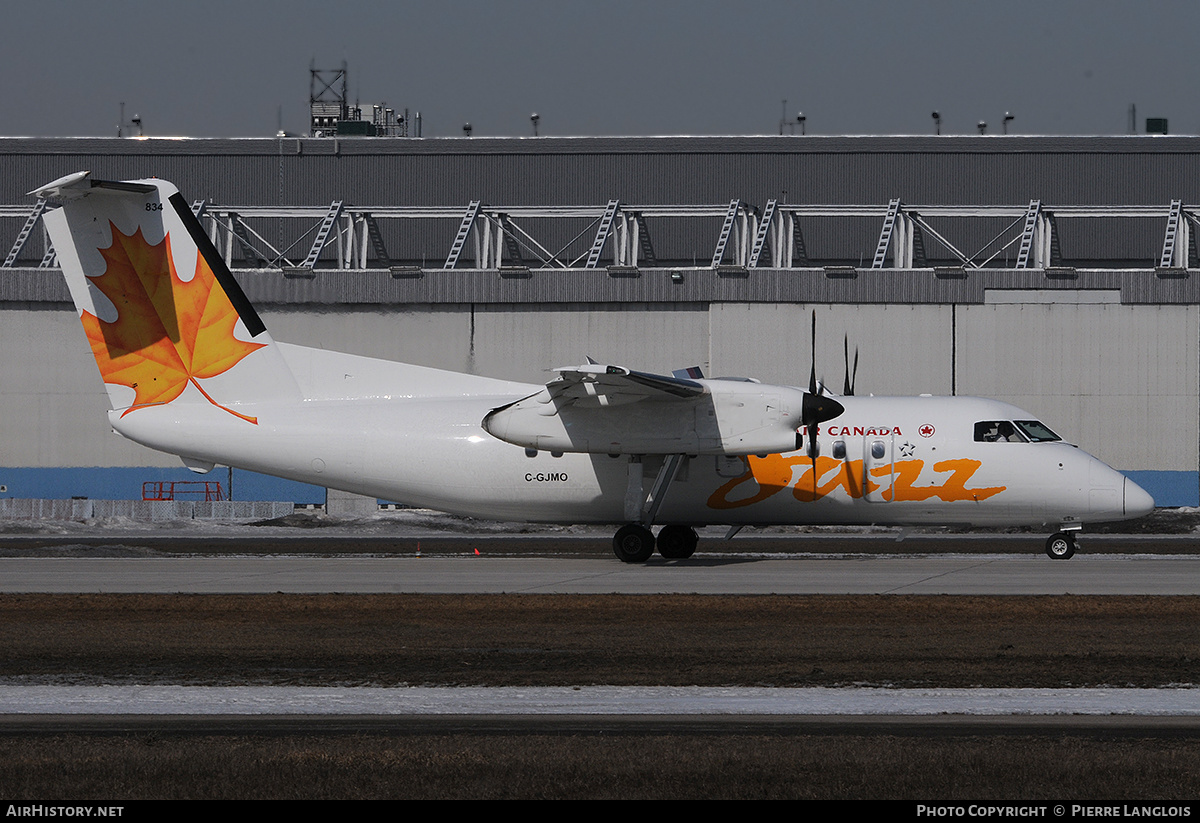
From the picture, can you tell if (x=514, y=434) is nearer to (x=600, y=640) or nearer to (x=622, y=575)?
(x=622, y=575)

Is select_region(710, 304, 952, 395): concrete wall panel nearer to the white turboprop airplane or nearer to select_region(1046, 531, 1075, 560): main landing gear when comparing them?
the white turboprop airplane

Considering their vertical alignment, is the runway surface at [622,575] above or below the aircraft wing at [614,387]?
below

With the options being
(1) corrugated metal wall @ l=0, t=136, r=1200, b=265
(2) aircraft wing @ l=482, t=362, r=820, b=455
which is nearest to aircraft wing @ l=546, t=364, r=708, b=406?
(2) aircraft wing @ l=482, t=362, r=820, b=455

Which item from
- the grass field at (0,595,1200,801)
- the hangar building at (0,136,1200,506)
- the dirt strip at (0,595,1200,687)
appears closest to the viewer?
the grass field at (0,595,1200,801)

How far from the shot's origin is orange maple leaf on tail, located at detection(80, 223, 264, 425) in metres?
27.2

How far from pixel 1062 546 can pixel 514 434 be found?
1197 centimetres

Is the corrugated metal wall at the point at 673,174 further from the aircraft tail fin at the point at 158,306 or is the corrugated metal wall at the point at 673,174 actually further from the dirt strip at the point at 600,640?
the dirt strip at the point at 600,640

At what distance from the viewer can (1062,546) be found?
92.4 feet

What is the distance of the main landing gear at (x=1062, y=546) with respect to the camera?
28141 millimetres

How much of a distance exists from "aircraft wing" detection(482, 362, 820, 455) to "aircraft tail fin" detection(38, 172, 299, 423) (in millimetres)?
5341

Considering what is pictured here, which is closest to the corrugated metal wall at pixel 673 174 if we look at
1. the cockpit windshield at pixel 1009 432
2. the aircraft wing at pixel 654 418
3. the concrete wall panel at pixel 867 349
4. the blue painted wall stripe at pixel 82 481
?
the concrete wall panel at pixel 867 349

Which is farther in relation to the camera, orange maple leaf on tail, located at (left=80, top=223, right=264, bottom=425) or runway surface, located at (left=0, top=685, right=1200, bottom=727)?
orange maple leaf on tail, located at (left=80, top=223, right=264, bottom=425)

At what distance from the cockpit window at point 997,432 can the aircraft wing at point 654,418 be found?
12.0ft
